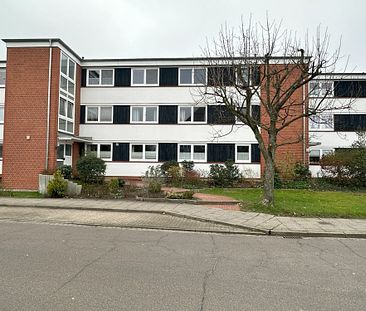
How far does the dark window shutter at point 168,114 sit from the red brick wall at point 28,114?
7195mm

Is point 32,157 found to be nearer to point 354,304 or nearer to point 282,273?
point 282,273

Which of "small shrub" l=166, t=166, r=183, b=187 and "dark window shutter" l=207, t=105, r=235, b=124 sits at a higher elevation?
"dark window shutter" l=207, t=105, r=235, b=124

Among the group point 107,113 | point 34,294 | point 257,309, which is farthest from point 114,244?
point 107,113

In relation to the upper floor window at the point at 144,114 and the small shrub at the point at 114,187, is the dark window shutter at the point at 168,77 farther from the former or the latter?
the small shrub at the point at 114,187

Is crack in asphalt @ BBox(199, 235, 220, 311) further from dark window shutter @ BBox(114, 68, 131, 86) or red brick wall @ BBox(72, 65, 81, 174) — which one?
dark window shutter @ BBox(114, 68, 131, 86)

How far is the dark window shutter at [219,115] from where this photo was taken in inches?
909

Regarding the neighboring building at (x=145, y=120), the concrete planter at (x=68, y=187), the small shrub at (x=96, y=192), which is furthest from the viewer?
the neighboring building at (x=145, y=120)

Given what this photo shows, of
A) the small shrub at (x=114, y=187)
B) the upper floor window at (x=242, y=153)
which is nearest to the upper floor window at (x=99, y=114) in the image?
the upper floor window at (x=242, y=153)

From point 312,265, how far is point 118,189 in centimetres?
1180

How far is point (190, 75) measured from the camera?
81.0ft

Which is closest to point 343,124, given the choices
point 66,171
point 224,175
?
point 224,175

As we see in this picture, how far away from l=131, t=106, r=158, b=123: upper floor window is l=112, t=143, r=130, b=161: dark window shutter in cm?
192

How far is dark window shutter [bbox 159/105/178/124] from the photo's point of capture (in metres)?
24.8

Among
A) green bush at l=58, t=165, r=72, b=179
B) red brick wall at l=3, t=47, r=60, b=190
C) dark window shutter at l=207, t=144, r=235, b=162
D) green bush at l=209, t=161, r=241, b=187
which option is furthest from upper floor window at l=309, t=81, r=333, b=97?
red brick wall at l=3, t=47, r=60, b=190
